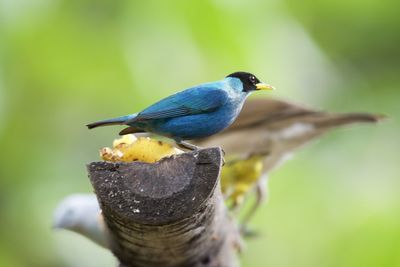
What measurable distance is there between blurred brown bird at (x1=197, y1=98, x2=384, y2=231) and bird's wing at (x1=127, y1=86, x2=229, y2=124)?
8.73ft

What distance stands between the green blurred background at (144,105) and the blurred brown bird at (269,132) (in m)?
0.19

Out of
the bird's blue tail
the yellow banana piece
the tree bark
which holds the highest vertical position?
the bird's blue tail

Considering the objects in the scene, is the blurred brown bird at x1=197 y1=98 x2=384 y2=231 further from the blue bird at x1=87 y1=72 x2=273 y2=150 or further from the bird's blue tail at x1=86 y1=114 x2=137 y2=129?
the bird's blue tail at x1=86 y1=114 x2=137 y2=129

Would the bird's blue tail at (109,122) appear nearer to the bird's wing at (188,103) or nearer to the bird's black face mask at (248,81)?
the bird's wing at (188,103)

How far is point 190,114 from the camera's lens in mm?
2555

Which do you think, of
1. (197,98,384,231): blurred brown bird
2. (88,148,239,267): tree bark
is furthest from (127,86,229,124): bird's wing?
(197,98,384,231): blurred brown bird

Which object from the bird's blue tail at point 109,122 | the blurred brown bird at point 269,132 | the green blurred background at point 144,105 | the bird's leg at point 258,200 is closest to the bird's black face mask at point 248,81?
the bird's blue tail at point 109,122

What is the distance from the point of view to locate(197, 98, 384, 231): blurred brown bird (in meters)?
5.30

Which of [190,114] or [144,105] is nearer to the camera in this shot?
[190,114]

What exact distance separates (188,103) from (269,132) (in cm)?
302

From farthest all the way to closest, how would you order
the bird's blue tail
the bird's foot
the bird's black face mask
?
the bird's foot
the bird's black face mask
the bird's blue tail

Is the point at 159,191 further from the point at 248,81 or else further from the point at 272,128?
the point at 272,128

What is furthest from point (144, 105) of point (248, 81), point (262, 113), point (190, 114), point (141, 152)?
point (141, 152)

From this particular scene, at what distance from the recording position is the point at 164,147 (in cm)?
230
